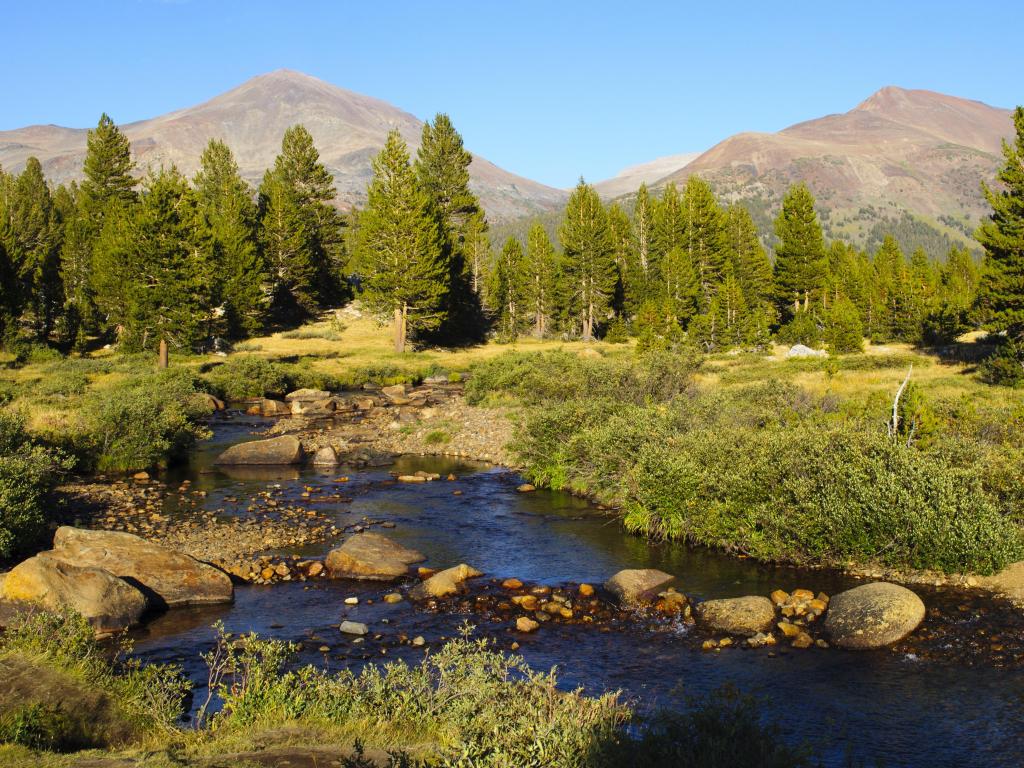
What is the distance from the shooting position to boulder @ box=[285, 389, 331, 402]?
4191 centimetres

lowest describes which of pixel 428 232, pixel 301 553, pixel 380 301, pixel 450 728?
pixel 301 553

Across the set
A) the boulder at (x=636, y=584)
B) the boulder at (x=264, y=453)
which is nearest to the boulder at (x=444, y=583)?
the boulder at (x=636, y=584)

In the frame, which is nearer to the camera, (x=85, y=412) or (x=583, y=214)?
(x=85, y=412)

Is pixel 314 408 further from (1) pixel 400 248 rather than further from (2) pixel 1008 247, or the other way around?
(2) pixel 1008 247

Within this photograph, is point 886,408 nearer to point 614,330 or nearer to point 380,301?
point 380,301

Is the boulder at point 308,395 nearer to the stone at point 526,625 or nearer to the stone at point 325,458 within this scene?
the stone at point 325,458

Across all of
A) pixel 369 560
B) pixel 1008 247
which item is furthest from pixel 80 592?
pixel 1008 247

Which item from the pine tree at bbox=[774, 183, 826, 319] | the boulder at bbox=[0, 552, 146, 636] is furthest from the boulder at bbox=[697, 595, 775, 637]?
the pine tree at bbox=[774, 183, 826, 319]

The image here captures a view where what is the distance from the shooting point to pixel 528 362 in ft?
130

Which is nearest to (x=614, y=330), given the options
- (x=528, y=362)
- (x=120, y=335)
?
(x=528, y=362)

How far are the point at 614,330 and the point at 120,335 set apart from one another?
42235 millimetres

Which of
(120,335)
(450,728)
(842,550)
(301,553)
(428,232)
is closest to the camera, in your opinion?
(450,728)

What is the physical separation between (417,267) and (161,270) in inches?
726

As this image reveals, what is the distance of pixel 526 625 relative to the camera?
13805 mm
